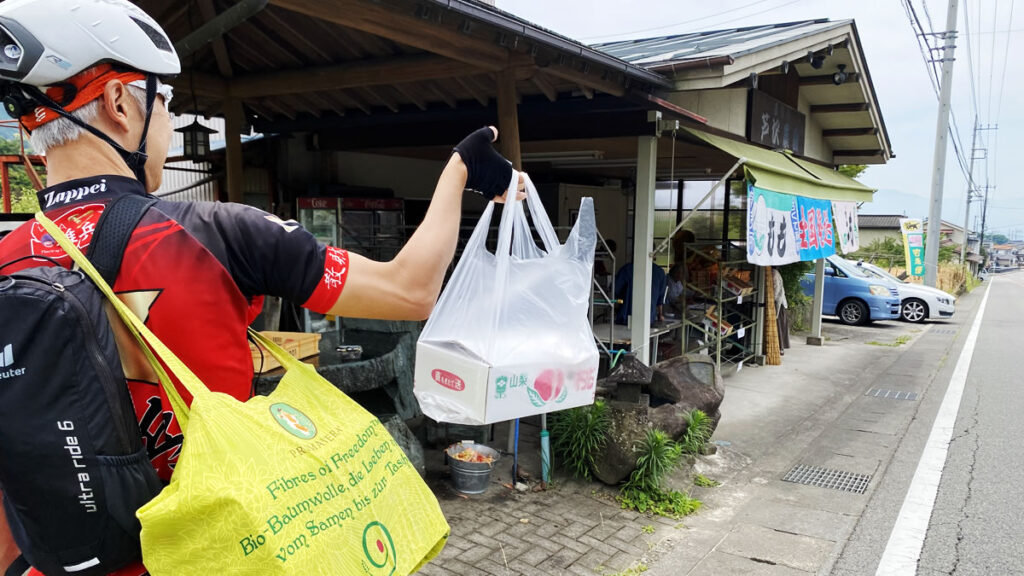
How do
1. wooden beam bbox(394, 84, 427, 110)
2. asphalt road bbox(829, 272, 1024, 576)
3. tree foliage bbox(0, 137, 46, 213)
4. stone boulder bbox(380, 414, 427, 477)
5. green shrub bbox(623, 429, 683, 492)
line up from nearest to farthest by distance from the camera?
asphalt road bbox(829, 272, 1024, 576), stone boulder bbox(380, 414, 427, 477), green shrub bbox(623, 429, 683, 492), wooden beam bbox(394, 84, 427, 110), tree foliage bbox(0, 137, 46, 213)

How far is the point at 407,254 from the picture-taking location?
134 cm

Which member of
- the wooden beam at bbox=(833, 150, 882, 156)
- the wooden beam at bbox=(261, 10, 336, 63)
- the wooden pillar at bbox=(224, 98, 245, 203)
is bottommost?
the wooden pillar at bbox=(224, 98, 245, 203)

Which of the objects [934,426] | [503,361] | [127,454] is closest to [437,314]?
[503,361]

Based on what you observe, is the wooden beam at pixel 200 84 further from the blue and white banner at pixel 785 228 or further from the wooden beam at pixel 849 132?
the wooden beam at pixel 849 132

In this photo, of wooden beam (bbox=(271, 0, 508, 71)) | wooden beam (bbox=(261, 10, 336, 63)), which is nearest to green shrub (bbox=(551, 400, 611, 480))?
wooden beam (bbox=(271, 0, 508, 71))

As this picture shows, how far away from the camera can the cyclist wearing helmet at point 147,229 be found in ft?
3.74

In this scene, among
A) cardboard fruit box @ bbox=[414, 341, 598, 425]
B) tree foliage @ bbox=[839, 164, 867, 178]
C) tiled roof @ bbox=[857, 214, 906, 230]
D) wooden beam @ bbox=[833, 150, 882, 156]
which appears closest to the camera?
cardboard fruit box @ bbox=[414, 341, 598, 425]

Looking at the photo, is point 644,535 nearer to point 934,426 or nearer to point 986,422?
point 934,426

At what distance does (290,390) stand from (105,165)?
54cm

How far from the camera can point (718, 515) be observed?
4961 mm

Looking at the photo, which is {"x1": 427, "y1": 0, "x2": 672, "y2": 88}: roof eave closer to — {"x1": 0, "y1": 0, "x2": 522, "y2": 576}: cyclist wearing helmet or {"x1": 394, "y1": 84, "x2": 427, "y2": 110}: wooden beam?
{"x1": 394, "y1": 84, "x2": 427, "y2": 110}: wooden beam

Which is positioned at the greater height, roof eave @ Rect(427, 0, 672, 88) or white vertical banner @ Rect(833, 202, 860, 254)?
roof eave @ Rect(427, 0, 672, 88)

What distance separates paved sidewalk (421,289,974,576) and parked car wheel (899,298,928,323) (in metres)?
10.1

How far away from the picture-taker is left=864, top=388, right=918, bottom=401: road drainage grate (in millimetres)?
8641
